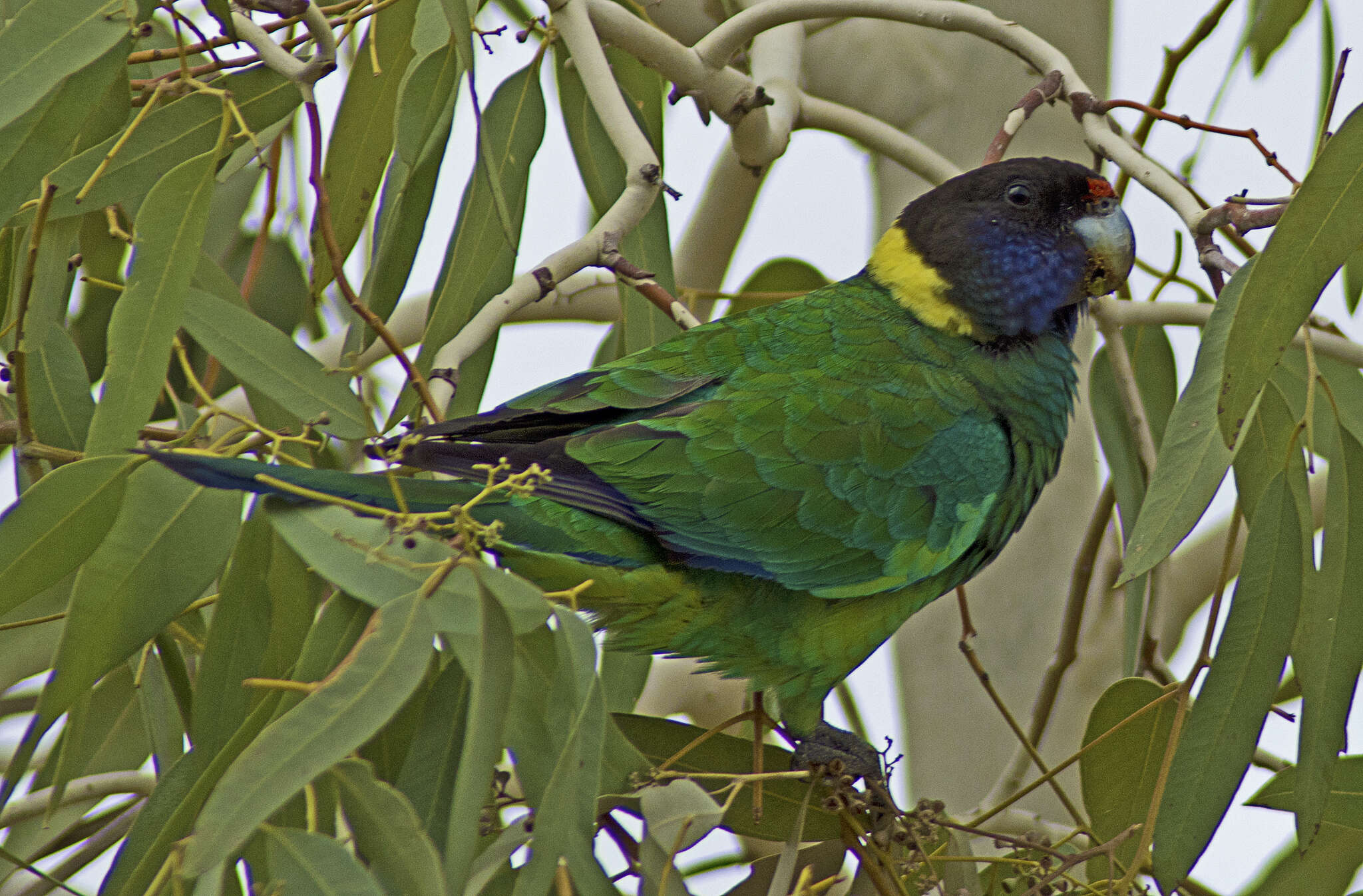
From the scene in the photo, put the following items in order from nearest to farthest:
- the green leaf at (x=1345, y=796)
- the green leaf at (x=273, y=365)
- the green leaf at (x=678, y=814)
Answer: the green leaf at (x=678, y=814) → the green leaf at (x=273, y=365) → the green leaf at (x=1345, y=796)

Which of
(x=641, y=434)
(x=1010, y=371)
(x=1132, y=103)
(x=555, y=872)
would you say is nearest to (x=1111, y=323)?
(x=1010, y=371)

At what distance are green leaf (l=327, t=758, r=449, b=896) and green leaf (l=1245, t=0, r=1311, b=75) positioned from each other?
66.4 inches

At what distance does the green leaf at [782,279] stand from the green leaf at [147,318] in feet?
3.64

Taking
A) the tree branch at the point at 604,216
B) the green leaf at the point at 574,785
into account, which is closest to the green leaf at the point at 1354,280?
the tree branch at the point at 604,216

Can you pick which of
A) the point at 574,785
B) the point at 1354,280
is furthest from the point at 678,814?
the point at 1354,280

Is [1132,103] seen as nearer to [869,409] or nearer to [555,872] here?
[869,409]

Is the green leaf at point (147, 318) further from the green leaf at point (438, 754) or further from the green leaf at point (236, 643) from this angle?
the green leaf at point (438, 754)

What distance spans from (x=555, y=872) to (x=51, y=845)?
0.89 metres

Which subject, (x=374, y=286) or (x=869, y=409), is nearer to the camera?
(x=374, y=286)

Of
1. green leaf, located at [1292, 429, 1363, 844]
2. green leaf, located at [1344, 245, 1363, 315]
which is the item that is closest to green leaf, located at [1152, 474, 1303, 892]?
green leaf, located at [1292, 429, 1363, 844]

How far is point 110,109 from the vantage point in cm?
104

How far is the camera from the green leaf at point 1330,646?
1036mm

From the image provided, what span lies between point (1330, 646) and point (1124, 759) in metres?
0.30

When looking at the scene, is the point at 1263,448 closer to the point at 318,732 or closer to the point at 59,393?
the point at 318,732
